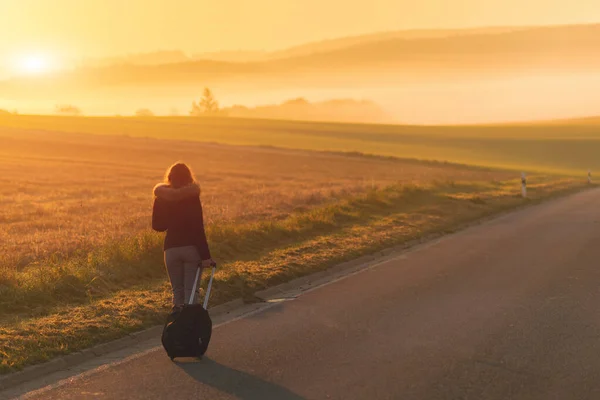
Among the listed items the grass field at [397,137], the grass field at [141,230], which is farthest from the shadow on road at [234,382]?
the grass field at [397,137]

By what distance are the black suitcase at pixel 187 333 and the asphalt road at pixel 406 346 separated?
15cm

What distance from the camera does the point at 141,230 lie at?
17875mm

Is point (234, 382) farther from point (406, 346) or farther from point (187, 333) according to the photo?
point (406, 346)

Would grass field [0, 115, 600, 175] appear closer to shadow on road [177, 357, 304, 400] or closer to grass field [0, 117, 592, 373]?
grass field [0, 117, 592, 373]

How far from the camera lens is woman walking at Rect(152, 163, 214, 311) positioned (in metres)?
8.45

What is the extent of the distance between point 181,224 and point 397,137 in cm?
9650

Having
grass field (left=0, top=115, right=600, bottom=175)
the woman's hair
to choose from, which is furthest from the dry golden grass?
grass field (left=0, top=115, right=600, bottom=175)

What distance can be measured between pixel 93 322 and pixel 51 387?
85.3 inches

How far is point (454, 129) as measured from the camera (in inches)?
4739

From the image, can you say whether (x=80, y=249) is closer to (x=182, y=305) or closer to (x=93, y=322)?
(x=93, y=322)

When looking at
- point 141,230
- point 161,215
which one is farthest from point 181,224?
point 141,230

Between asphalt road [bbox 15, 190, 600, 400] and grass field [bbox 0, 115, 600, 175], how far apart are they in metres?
62.2

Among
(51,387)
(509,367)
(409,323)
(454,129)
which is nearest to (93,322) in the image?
(51,387)

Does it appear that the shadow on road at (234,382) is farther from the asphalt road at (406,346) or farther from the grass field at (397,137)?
the grass field at (397,137)
